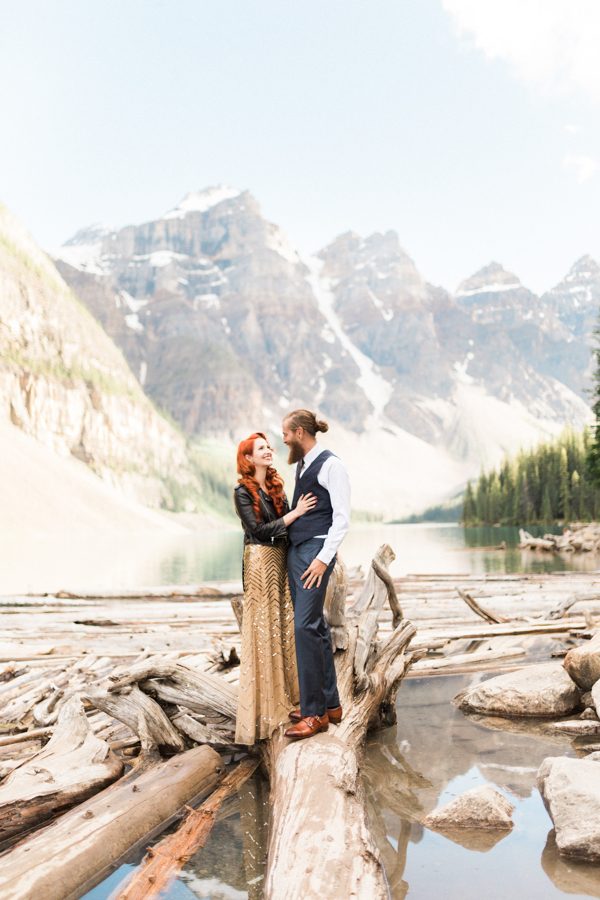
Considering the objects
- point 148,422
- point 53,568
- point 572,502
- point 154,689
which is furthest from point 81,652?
point 148,422

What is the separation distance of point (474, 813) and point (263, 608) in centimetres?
217

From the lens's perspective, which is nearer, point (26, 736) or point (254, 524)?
point (254, 524)

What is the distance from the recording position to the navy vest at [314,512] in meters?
5.59

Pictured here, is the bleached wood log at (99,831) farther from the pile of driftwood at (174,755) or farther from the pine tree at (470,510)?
the pine tree at (470,510)

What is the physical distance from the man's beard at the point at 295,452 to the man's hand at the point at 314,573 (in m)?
0.87

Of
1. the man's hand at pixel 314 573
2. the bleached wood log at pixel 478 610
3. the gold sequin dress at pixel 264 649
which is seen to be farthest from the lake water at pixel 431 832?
the bleached wood log at pixel 478 610

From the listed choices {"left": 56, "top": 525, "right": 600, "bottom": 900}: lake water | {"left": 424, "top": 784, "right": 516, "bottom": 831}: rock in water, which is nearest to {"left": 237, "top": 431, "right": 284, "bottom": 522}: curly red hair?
{"left": 56, "top": 525, "right": 600, "bottom": 900}: lake water

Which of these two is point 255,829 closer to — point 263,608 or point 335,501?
point 263,608

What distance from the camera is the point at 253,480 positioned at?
5785mm

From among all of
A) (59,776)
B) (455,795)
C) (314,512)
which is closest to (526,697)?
(455,795)

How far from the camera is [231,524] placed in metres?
182

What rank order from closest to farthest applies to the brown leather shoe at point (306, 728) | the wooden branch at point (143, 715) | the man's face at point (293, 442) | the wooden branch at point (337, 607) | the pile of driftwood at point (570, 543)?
the brown leather shoe at point (306, 728) < the man's face at point (293, 442) < the wooden branch at point (143, 715) < the wooden branch at point (337, 607) < the pile of driftwood at point (570, 543)

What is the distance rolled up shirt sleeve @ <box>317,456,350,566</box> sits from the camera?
17.7ft

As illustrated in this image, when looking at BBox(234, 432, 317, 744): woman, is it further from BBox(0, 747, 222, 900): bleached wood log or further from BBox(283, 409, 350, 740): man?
BBox(0, 747, 222, 900): bleached wood log
